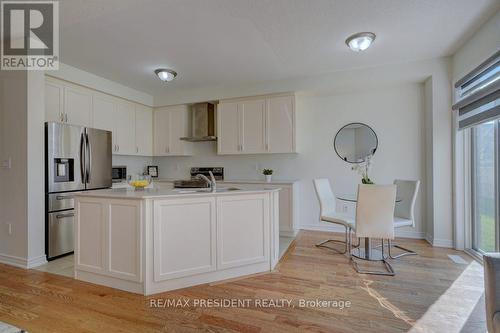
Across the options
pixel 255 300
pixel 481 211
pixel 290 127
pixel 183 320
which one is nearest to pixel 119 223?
pixel 183 320

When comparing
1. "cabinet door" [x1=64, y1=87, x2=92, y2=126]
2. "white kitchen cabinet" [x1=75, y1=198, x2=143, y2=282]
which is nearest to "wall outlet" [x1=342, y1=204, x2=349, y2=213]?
"white kitchen cabinet" [x1=75, y1=198, x2=143, y2=282]

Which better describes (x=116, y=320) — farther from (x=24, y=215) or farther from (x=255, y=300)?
(x=24, y=215)

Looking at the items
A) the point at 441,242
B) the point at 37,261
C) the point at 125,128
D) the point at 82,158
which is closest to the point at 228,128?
the point at 125,128

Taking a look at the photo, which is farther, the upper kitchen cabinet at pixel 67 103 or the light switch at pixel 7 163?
the upper kitchen cabinet at pixel 67 103

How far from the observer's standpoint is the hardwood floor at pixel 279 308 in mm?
1763

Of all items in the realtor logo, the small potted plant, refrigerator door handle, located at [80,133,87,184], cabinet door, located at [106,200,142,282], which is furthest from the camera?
the small potted plant

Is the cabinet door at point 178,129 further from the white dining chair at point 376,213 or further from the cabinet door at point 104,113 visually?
the white dining chair at point 376,213

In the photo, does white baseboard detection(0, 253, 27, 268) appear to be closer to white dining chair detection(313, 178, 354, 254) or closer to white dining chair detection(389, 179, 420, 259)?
white dining chair detection(313, 178, 354, 254)

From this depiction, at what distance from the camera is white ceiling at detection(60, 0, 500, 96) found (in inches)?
89.4

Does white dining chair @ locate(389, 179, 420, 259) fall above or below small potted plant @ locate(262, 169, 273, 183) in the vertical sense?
below

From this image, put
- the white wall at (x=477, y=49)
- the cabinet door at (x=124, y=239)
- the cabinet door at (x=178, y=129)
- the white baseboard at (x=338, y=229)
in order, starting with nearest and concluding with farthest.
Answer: the cabinet door at (x=124, y=239) → the white wall at (x=477, y=49) → the white baseboard at (x=338, y=229) → the cabinet door at (x=178, y=129)

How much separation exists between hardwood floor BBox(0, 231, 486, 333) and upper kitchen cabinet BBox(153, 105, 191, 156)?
9.43 ft

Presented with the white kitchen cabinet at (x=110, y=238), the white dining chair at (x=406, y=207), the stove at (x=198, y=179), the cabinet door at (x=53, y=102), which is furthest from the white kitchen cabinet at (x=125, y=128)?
the white dining chair at (x=406, y=207)

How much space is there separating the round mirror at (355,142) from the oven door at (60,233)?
4.11 metres
